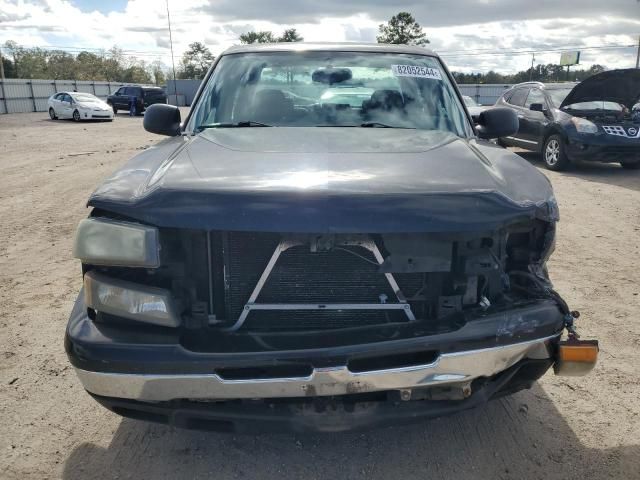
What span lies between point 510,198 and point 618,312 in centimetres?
244

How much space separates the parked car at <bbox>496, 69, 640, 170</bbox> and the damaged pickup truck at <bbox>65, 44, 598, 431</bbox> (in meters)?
7.68

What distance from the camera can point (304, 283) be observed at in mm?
2283

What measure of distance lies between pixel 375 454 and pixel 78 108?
2597cm

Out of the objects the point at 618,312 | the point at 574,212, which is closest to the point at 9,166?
the point at 574,212

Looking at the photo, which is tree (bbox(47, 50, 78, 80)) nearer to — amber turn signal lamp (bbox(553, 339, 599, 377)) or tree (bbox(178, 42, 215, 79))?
tree (bbox(178, 42, 215, 79))

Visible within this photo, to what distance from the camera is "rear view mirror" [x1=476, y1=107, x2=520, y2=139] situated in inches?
148

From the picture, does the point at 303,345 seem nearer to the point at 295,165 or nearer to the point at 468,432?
the point at 295,165

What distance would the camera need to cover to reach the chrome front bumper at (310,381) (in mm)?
2035

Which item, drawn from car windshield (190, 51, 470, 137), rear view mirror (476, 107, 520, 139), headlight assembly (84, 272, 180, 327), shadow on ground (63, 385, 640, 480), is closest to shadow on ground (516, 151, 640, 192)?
rear view mirror (476, 107, 520, 139)

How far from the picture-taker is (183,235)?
223 cm

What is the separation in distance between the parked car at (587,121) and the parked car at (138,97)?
982 inches

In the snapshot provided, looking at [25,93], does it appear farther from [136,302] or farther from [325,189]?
[325,189]

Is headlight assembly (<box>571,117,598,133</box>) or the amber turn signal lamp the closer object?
the amber turn signal lamp

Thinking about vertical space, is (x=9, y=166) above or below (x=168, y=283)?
below
